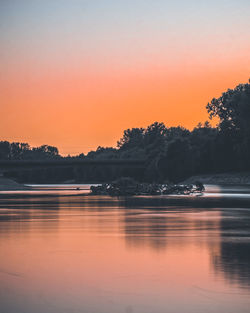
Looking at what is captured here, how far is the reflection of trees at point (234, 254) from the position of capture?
2080 cm

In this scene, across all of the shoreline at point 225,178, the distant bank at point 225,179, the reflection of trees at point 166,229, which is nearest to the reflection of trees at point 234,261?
the reflection of trees at point 166,229

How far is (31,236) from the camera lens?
34.1 m

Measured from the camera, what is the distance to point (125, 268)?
22.7 m

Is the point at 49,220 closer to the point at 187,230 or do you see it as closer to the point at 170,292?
the point at 187,230

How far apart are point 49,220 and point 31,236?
11.8 metres

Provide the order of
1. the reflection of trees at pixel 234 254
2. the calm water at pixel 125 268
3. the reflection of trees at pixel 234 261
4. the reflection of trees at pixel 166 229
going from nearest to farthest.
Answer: the calm water at pixel 125 268, the reflection of trees at pixel 234 261, the reflection of trees at pixel 234 254, the reflection of trees at pixel 166 229

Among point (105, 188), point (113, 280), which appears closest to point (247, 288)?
point (113, 280)

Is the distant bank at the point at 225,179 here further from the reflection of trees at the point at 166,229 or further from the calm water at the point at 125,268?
the calm water at the point at 125,268

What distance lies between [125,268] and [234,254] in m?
5.21

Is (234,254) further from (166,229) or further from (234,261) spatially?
(166,229)

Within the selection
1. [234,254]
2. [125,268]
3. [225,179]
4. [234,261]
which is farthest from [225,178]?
[125,268]

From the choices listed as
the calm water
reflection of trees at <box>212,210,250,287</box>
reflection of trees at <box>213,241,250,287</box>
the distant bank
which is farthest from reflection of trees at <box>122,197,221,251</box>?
the distant bank

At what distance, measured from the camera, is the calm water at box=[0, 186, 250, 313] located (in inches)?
663

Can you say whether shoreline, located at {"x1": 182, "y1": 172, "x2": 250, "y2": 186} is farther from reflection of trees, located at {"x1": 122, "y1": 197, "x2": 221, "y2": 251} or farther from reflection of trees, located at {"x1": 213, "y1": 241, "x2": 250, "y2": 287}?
reflection of trees, located at {"x1": 213, "y1": 241, "x2": 250, "y2": 287}
